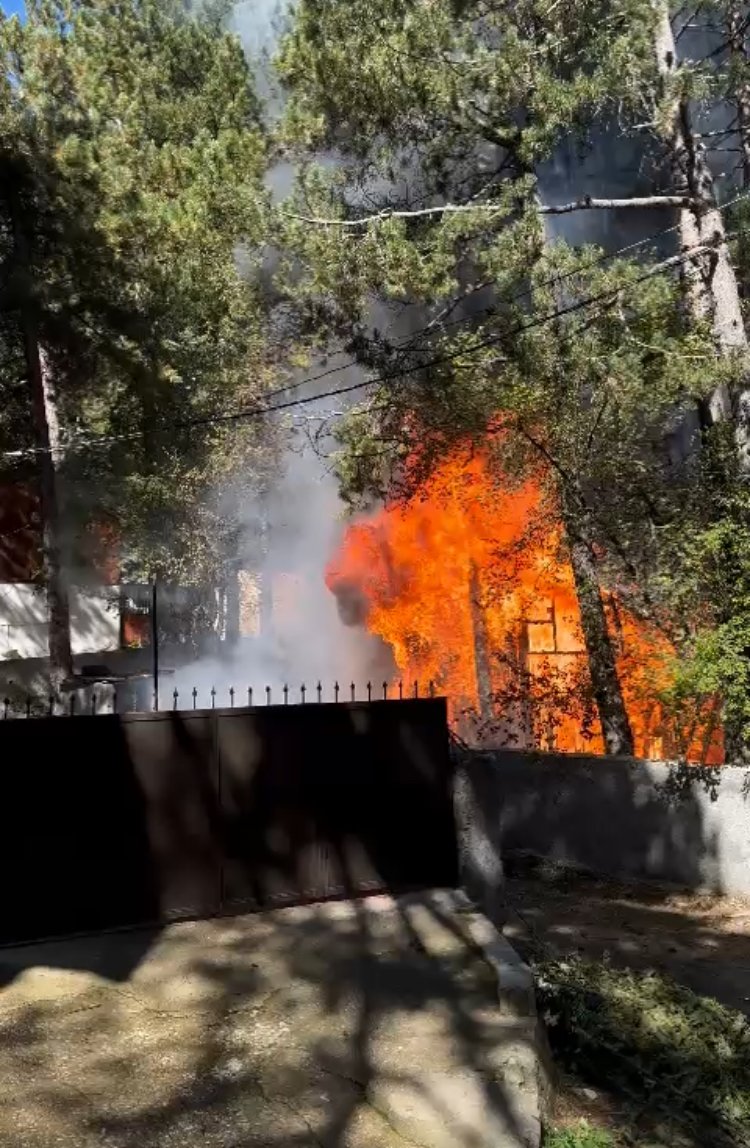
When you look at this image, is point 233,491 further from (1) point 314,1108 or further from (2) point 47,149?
(1) point 314,1108

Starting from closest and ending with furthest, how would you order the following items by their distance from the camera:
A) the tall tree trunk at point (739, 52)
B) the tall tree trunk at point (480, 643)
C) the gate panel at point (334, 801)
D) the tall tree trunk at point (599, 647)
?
the gate panel at point (334, 801), the tall tree trunk at point (739, 52), the tall tree trunk at point (599, 647), the tall tree trunk at point (480, 643)

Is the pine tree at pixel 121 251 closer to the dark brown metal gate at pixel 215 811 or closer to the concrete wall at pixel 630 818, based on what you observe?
the concrete wall at pixel 630 818

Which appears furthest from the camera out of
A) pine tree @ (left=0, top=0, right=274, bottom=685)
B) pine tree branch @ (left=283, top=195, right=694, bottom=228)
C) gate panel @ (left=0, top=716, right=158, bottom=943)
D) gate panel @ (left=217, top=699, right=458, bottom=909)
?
pine tree @ (left=0, top=0, right=274, bottom=685)

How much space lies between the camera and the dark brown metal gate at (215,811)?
726 cm

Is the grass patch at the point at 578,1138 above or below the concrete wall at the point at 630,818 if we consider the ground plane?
below

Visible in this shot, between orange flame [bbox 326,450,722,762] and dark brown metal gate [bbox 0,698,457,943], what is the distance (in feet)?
18.8

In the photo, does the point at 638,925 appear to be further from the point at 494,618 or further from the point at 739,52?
the point at 494,618

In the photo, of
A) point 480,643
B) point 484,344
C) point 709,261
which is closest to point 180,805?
point 484,344

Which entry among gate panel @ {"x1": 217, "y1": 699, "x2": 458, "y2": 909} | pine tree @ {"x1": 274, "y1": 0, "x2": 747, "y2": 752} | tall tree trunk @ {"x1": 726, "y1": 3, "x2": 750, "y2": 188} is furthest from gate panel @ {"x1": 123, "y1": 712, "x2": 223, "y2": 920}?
tall tree trunk @ {"x1": 726, "y1": 3, "x2": 750, "y2": 188}

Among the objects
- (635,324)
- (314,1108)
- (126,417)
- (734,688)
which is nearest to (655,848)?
(734,688)

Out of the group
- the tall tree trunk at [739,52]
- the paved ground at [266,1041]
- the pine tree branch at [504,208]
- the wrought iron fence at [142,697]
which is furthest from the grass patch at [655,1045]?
the tall tree trunk at [739,52]

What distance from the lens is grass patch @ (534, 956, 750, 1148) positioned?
5.57m

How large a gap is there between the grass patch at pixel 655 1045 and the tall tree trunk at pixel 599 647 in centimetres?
765

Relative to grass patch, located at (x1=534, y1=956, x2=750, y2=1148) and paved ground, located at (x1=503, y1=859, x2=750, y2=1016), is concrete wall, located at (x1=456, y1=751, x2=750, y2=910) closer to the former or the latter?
paved ground, located at (x1=503, y1=859, x2=750, y2=1016)
